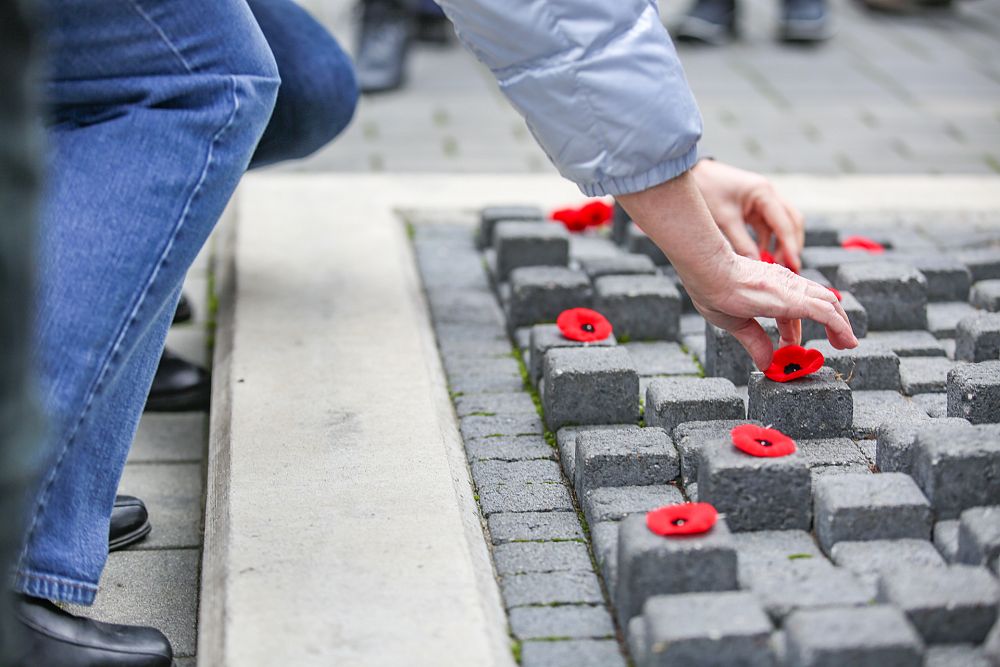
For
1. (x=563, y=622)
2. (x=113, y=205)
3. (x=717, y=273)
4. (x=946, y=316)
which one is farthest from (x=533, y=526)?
(x=946, y=316)

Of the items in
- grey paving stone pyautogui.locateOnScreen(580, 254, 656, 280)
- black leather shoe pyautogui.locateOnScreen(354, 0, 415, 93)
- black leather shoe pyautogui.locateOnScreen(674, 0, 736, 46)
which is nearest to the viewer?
grey paving stone pyautogui.locateOnScreen(580, 254, 656, 280)

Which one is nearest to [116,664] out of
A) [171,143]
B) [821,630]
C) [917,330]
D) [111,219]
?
[111,219]

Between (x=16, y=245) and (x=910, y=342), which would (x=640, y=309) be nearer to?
(x=910, y=342)

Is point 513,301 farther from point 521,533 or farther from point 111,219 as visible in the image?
point 111,219

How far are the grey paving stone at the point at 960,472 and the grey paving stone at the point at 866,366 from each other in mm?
500

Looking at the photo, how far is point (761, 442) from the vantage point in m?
2.09

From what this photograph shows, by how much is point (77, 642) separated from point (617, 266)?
1645mm

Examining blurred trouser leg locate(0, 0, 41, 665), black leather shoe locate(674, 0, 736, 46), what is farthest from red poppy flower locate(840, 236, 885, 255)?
black leather shoe locate(674, 0, 736, 46)

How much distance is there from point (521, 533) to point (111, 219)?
811 millimetres

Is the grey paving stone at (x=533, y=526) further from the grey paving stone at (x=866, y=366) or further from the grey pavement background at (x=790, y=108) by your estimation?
the grey pavement background at (x=790, y=108)

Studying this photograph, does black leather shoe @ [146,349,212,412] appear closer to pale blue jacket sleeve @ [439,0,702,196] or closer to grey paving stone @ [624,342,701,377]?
grey paving stone @ [624,342,701,377]

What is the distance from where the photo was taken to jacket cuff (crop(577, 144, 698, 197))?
1914 mm

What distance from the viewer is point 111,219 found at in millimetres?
1839

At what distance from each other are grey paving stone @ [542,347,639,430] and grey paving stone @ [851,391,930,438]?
0.41 m
